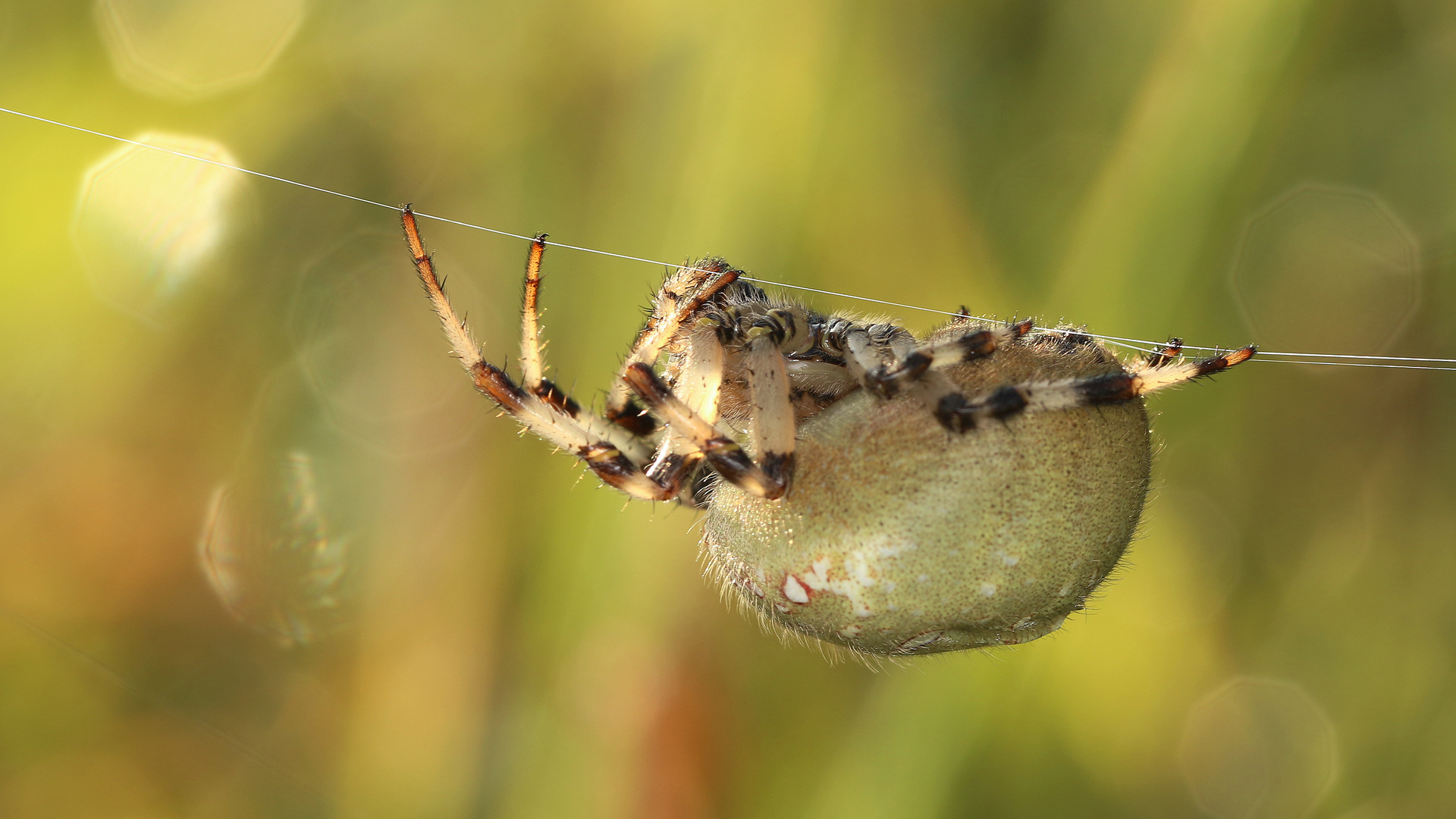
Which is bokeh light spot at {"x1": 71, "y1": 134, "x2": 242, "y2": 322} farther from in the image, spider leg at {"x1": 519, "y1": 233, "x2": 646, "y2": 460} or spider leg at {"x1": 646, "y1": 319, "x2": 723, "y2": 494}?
spider leg at {"x1": 646, "y1": 319, "x2": 723, "y2": 494}

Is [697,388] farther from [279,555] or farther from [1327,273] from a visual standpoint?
[1327,273]

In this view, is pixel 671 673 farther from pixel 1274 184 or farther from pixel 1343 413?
pixel 1274 184

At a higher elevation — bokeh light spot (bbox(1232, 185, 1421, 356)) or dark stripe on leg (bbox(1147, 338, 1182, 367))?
bokeh light spot (bbox(1232, 185, 1421, 356))

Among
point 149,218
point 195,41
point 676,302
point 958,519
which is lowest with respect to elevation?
point 958,519

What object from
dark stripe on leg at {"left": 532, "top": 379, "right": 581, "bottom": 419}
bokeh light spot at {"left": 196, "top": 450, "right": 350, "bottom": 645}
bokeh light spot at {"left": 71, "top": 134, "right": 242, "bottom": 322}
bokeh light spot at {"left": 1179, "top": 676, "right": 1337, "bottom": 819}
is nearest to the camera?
dark stripe on leg at {"left": 532, "top": 379, "right": 581, "bottom": 419}

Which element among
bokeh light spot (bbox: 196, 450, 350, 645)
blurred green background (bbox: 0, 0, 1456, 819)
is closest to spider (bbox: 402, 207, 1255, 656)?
blurred green background (bbox: 0, 0, 1456, 819)

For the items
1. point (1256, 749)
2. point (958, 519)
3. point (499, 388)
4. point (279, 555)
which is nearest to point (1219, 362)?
point (958, 519)
